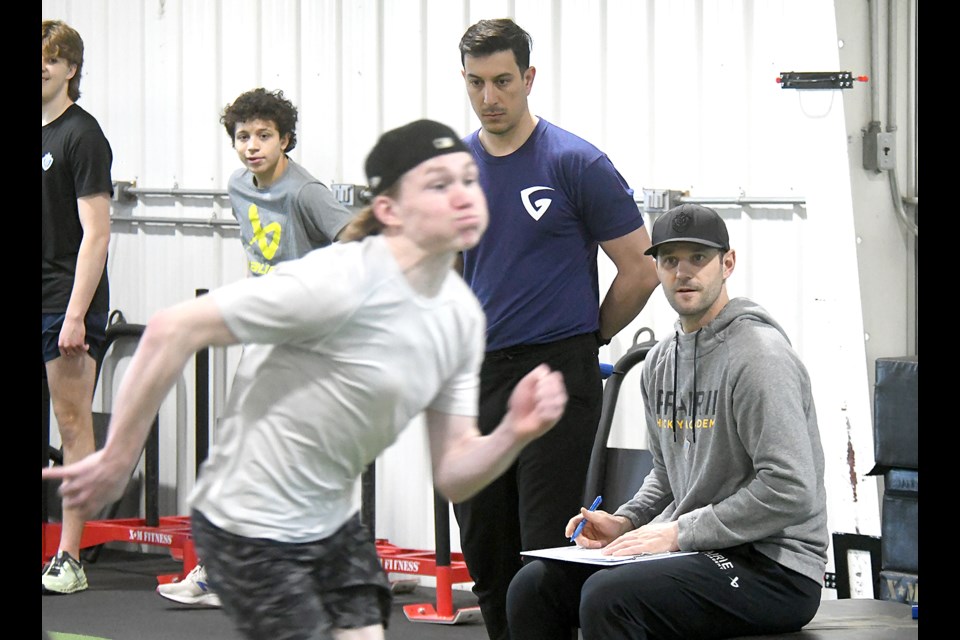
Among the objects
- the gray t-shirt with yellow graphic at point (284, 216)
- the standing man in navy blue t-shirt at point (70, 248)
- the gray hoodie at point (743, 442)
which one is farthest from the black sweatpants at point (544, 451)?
the standing man in navy blue t-shirt at point (70, 248)

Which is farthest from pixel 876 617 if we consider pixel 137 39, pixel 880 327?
pixel 137 39

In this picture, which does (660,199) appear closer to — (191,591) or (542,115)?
(542,115)

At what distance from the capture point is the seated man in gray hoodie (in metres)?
2.27

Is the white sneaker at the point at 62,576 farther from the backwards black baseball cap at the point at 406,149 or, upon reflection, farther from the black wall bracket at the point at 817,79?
the backwards black baseball cap at the point at 406,149

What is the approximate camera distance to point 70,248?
361cm

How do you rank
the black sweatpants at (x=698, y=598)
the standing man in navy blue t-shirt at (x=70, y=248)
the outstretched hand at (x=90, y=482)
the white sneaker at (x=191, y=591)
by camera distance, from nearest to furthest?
1. the outstretched hand at (x=90, y=482)
2. the black sweatpants at (x=698, y=598)
3. the standing man in navy blue t-shirt at (x=70, y=248)
4. the white sneaker at (x=191, y=591)

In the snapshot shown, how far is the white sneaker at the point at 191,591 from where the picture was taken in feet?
12.2

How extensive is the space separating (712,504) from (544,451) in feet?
1.04

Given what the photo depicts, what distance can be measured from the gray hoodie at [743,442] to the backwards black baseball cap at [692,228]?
0.52 ft

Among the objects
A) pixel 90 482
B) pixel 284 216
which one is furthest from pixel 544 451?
pixel 90 482

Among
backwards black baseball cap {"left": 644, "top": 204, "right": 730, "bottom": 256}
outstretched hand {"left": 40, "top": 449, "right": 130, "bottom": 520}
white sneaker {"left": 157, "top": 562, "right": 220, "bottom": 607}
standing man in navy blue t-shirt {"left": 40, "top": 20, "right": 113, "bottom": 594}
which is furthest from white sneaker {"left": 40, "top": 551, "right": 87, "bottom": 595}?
outstretched hand {"left": 40, "top": 449, "right": 130, "bottom": 520}
